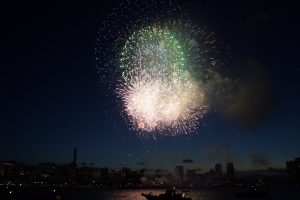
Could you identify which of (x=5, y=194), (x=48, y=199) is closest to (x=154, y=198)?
(x=48, y=199)

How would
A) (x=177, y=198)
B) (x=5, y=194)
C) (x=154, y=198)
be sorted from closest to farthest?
(x=5, y=194), (x=177, y=198), (x=154, y=198)

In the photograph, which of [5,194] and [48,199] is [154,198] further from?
[5,194]

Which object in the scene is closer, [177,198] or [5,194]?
[5,194]

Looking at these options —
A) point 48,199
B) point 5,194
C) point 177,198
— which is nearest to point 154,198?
point 177,198

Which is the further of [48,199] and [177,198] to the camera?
[48,199]

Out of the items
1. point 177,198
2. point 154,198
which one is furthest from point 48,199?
point 177,198

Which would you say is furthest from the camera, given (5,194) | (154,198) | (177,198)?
(154,198)

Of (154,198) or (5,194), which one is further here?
Answer: (154,198)

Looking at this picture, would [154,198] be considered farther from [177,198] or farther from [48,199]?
[48,199]

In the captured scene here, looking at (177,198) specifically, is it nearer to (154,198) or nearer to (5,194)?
(154,198)
